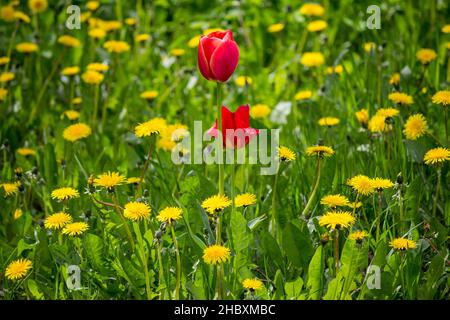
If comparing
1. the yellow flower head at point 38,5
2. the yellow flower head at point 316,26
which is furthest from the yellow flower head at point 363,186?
the yellow flower head at point 38,5

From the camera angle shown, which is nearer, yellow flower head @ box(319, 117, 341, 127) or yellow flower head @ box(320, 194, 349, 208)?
yellow flower head @ box(320, 194, 349, 208)

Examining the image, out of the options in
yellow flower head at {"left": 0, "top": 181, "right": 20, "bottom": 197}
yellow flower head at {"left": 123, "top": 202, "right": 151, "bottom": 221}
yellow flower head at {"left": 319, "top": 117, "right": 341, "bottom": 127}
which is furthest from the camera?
yellow flower head at {"left": 319, "top": 117, "right": 341, "bottom": 127}

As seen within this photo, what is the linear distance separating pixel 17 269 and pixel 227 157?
0.78 meters

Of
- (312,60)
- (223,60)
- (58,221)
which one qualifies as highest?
(223,60)

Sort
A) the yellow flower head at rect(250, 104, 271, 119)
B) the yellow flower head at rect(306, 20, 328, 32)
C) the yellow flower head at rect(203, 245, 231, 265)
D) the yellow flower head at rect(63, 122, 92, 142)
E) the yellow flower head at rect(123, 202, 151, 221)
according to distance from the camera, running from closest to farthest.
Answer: the yellow flower head at rect(203, 245, 231, 265) < the yellow flower head at rect(123, 202, 151, 221) < the yellow flower head at rect(63, 122, 92, 142) < the yellow flower head at rect(250, 104, 271, 119) < the yellow flower head at rect(306, 20, 328, 32)

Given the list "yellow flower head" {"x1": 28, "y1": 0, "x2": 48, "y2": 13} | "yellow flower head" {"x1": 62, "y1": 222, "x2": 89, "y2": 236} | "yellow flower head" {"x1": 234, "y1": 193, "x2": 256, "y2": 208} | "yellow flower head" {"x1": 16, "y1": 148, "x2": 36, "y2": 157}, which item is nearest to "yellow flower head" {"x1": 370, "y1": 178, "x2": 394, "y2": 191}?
"yellow flower head" {"x1": 234, "y1": 193, "x2": 256, "y2": 208}

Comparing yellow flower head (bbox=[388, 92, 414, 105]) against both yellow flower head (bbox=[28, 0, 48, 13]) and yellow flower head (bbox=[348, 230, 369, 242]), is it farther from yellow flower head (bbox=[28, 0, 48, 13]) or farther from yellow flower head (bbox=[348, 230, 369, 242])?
yellow flower head (bbox=[28, 0, 48, 13])

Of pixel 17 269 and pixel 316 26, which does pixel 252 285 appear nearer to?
pixel 17 269

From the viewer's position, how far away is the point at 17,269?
185 cm

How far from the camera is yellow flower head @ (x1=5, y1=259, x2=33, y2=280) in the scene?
1838 millimetres

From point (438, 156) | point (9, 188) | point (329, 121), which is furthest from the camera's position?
point (329, 121)

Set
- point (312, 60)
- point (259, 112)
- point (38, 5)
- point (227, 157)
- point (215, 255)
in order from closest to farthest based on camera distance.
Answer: point (215, 255), point (227, 157), point (259, 112), point (312, 60), point (38, 5)

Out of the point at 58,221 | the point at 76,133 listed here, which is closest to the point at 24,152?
the point at 76,133

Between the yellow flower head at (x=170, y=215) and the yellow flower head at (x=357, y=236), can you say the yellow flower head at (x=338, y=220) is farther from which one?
the yellow flower head at (x=170, y=215)
